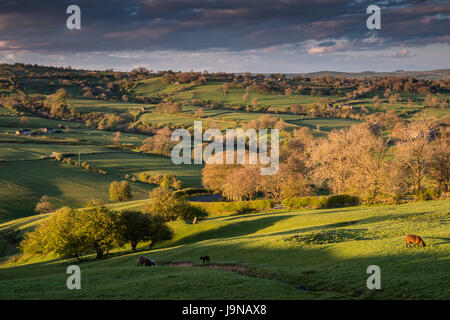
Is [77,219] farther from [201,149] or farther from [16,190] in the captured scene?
[201,149]

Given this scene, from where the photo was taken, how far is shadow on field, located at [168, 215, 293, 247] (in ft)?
160

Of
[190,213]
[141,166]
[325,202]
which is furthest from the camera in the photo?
[141,166]

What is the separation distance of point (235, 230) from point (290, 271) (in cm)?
2576

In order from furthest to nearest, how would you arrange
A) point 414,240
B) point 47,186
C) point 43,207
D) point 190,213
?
point 47,186, point 43,207, point 190,213, point 414,240

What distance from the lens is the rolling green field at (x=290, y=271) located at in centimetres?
1933

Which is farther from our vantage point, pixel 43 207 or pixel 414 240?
pixel 43 207

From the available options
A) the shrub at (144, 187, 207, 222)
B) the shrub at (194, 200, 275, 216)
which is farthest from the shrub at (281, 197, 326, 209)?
the shrub at (144, 187, 207, 222)

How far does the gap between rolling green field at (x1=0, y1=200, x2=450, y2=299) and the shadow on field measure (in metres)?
10.1

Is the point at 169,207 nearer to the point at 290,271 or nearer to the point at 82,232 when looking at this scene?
the point at 82,232

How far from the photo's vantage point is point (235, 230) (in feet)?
164

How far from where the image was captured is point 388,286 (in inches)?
757

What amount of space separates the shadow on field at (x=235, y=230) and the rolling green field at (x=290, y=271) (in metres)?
10.1

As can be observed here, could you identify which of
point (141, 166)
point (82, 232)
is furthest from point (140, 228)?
point (141, 166)
